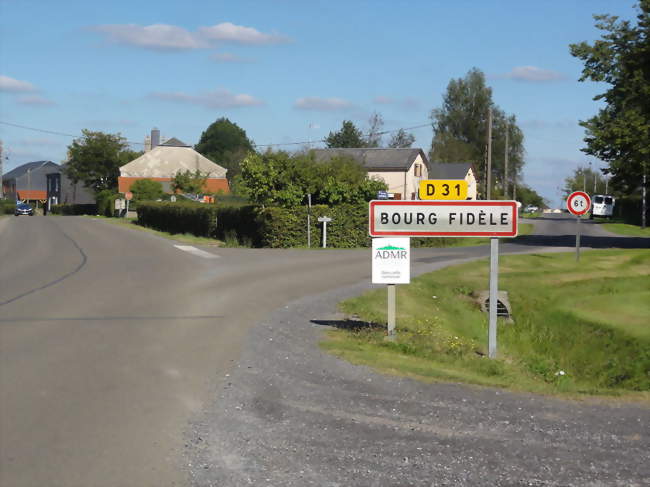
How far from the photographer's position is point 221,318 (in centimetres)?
1337

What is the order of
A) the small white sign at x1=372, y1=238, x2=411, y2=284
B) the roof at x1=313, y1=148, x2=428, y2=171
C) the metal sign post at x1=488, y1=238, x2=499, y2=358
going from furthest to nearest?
the roof at x1=313, y1=148, x2=428, y2=171 < the small white sign at x1=372, y1=238, x2=411, y2=284 < the metal sign post at x1=488, y1=238, x2=499, y2=358

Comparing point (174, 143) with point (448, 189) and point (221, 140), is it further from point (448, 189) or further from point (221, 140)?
point (448, 189)

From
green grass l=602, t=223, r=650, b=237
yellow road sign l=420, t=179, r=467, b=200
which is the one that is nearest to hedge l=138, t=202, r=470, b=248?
yellow road sign l=420, t=179, r=467, b=200

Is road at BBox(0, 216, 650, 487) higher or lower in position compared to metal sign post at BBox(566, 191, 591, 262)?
lower

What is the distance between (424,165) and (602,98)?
50003mm

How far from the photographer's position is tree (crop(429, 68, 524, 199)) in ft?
350

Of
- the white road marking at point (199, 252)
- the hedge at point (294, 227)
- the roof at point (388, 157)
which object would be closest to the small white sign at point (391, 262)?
the white road marking at point (199, 252)

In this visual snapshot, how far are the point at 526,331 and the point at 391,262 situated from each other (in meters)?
7.18

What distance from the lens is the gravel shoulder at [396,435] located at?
227 inches

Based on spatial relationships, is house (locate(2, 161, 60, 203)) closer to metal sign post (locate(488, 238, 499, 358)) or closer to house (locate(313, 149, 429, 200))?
house (locate(313, 149, 429, 200))

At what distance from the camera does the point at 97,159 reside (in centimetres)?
9681

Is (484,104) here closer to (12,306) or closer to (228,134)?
(228,134)

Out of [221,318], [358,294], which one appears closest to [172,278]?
[358,294]

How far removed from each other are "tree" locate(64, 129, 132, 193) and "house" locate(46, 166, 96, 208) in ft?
98.6
